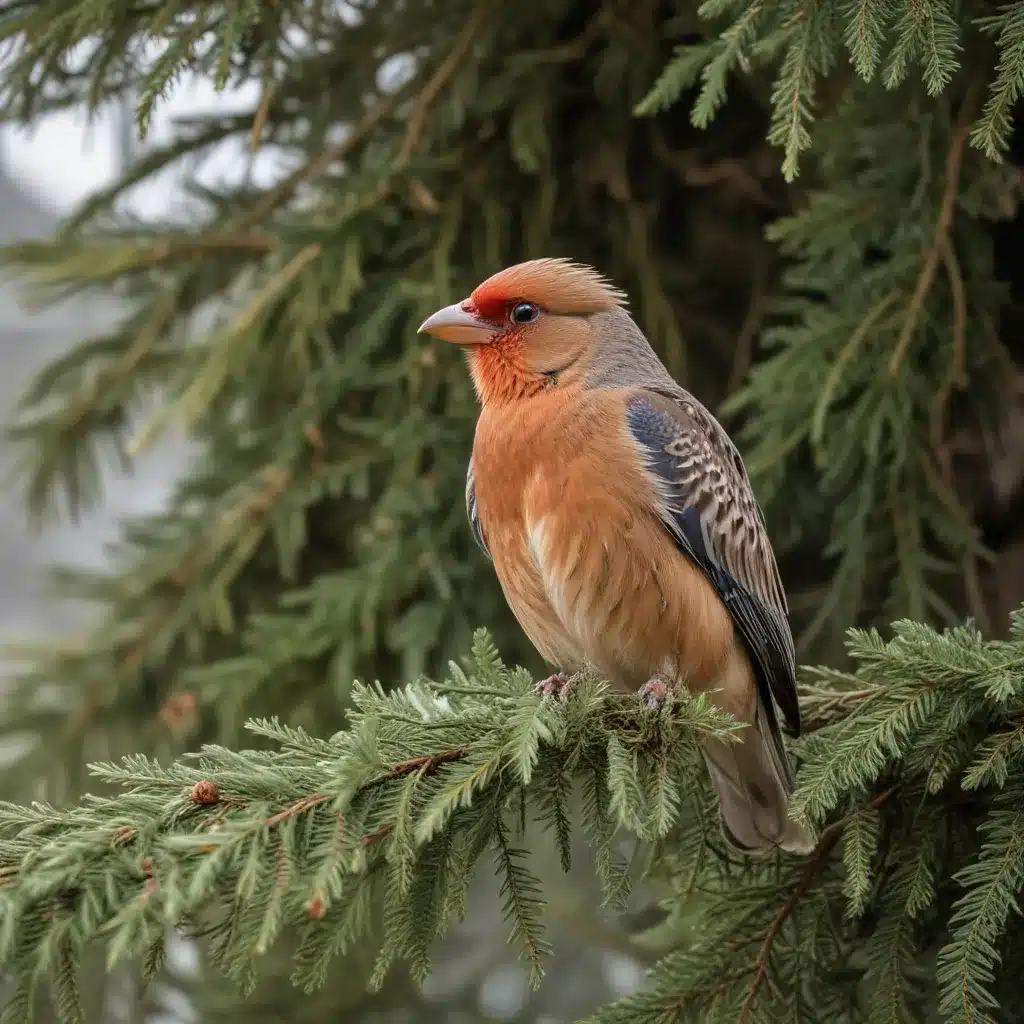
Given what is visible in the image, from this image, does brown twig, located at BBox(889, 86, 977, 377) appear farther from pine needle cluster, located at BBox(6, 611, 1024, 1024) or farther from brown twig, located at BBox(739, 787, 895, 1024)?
brown twig, located at BBox(739, 787, 895, 1024)

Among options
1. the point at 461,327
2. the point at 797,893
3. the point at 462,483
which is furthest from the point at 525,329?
the point at 797,893

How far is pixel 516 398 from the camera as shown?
306 centimetres

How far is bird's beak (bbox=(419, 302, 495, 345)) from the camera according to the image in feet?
10.1

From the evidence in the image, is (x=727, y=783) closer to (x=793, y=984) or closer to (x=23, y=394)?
(x=793, y=984)

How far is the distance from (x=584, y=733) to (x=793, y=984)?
633 mm

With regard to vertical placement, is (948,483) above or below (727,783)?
above

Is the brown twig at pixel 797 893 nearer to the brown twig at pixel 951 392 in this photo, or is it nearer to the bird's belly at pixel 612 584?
the bird's belly at pixel 612 584

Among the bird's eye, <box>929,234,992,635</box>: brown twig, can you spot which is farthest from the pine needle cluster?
the bird's eye

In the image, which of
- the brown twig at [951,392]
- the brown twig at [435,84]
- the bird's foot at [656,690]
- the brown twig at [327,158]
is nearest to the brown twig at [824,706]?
the bird's foot at [656,690]

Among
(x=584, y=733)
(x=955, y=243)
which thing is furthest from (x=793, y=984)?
(x=955, y=243)

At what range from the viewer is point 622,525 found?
9.09 ft

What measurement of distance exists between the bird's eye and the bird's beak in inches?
2.3

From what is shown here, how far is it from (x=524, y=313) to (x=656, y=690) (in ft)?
3.33

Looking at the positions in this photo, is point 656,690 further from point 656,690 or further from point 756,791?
point 756,791
